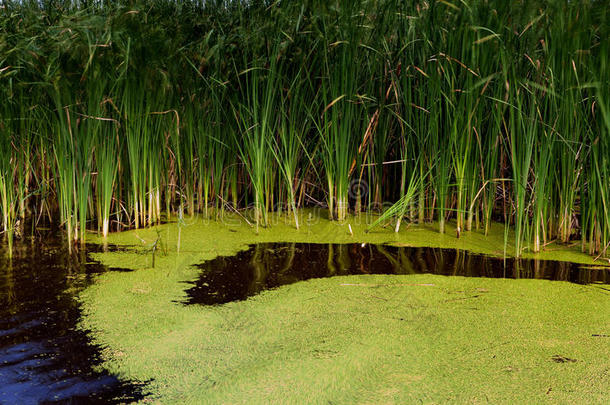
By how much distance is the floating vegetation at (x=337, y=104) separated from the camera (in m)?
2.52

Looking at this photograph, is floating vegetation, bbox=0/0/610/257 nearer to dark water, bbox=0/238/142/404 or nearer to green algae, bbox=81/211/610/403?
dark water, bbox=0/238/142/404

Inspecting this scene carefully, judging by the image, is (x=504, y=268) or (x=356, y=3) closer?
(x=504, y=268)

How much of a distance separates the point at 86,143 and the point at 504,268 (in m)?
1.93

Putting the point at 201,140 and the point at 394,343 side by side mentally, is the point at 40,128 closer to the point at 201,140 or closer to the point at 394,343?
the point at 201,140

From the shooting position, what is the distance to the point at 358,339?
1779 millimetres

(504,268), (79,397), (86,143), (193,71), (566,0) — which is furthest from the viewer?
(193,71)

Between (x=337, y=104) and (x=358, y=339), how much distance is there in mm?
1555

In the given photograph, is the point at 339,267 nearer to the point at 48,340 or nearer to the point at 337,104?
the point at 337,104

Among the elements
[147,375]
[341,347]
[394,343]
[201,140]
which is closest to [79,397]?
[147,375]

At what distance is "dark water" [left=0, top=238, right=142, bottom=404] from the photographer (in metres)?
1.49

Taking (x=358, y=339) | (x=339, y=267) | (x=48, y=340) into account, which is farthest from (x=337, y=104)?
(x=48, y=340)

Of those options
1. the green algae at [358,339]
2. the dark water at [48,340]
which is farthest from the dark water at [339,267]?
the dark water at [48,340]

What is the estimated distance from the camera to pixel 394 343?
1757mm

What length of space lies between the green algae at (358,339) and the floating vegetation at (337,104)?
1.84ft
